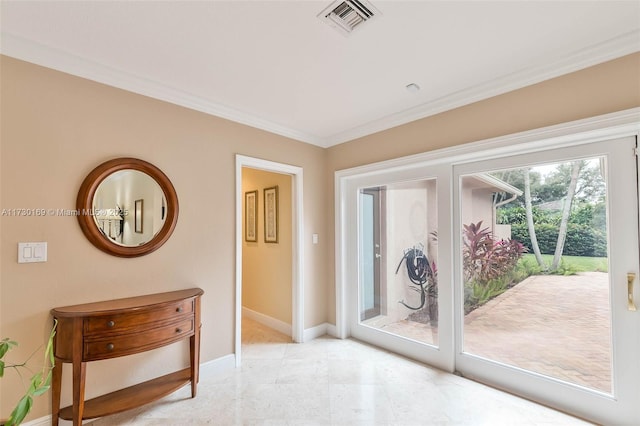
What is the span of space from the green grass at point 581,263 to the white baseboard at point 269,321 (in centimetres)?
280

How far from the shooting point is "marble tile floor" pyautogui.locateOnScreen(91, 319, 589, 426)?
207cm

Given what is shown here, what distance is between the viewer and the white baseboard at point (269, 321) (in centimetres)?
377

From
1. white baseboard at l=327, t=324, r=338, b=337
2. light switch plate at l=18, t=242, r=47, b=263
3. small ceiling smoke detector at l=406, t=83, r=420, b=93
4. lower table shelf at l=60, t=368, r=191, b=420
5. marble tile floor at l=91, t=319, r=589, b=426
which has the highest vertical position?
small ceiling smoke detector at l=406, t=83, r=420, b=93

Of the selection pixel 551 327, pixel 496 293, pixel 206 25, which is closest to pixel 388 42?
pixel 206 25

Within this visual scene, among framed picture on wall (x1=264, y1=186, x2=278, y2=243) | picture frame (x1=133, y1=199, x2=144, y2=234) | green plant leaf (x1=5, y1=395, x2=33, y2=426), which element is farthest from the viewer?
framed picture on wall (x1=264, y1=186, x2=278, y2=243)

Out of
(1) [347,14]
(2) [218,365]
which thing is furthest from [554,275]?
(2) [218,365]

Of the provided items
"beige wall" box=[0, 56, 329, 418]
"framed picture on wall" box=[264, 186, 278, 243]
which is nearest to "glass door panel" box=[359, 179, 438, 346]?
"framed picture on wall" box=[264, 186, 278, 243]

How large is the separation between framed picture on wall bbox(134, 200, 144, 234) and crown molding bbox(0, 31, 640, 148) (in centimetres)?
85

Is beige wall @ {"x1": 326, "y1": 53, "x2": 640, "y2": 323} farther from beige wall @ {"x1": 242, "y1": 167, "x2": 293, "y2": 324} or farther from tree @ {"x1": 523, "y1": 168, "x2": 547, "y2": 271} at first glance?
beige wall @ {"x1": 242, "y1": 167, "x2": 293, "y2": 324}

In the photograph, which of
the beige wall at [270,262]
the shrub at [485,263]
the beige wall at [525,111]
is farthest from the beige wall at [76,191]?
the shrub at [485,263]

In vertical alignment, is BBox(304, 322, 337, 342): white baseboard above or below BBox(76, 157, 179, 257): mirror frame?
below

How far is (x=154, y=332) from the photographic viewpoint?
6.84 ft

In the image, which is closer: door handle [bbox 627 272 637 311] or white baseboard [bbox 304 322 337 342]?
door handle [bbox 627 272 637 311]

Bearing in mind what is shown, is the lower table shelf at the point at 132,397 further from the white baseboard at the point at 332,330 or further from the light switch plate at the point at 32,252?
the white baseboard at the point at 332,330
